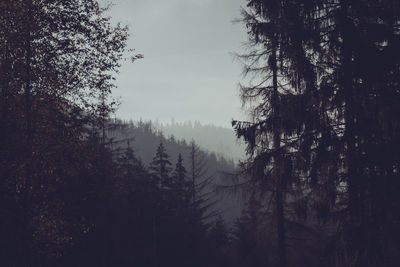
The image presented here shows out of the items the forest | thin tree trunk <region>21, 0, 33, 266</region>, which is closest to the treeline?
the forest

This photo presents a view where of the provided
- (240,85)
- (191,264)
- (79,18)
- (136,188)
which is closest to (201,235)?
(191,264)

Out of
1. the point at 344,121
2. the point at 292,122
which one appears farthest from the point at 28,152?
the point at 344,121

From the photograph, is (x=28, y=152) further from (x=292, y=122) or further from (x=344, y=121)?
(x=344, y=121)

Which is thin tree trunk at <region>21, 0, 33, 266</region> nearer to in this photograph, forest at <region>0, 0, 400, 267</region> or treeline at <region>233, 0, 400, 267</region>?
forest at <region>0, 0, 400, 267</region>

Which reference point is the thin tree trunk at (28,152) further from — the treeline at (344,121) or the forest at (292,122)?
the treeline at (344,121)

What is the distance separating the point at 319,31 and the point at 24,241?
816 centimetres

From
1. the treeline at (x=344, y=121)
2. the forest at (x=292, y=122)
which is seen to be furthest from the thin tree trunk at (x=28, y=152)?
the treeline at (x=344, y=121)

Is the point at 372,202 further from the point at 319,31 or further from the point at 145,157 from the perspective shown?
the point at 145,157

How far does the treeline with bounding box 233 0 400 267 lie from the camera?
5.82 m

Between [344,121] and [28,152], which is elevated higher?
[344,121]

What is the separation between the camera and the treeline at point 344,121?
19.1 feet

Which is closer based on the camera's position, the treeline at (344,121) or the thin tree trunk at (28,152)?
the treeline at (344,121)

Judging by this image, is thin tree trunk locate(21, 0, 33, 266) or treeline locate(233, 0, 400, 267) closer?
treeline locate(233, 0, 400, 267)

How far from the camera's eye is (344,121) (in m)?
6.85
